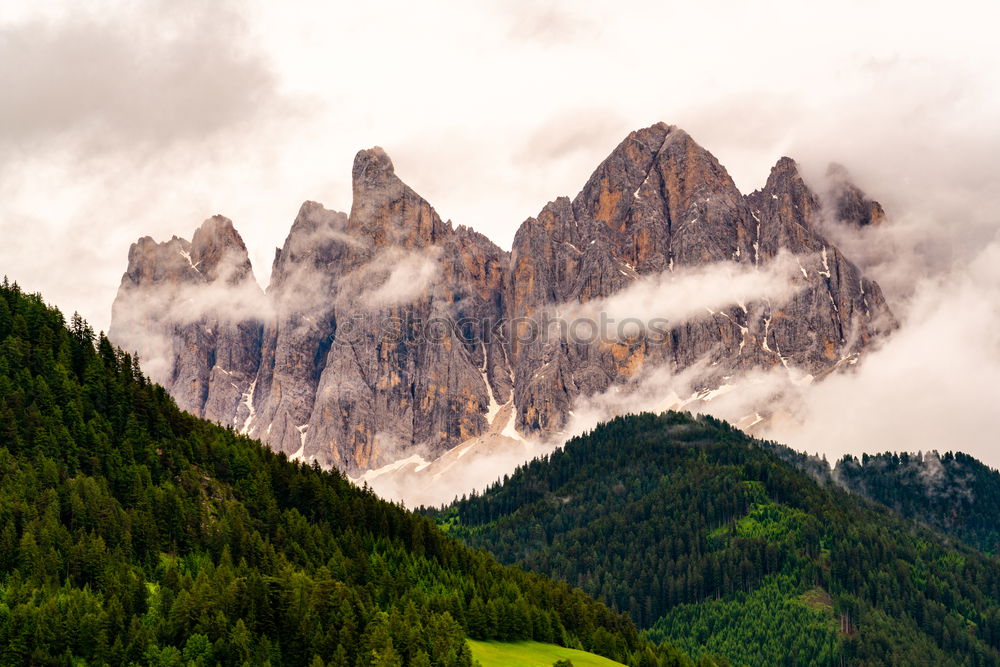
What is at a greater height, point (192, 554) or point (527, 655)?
point (192, 554)

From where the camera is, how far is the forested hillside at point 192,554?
4621 inches

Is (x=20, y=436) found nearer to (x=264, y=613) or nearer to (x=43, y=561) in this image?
(x=43, y=561)

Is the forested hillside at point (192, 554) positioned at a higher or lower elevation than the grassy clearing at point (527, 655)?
higher

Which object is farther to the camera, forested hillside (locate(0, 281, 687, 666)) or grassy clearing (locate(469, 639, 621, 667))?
grassy clearing (locate(469, 639, 621, 667))

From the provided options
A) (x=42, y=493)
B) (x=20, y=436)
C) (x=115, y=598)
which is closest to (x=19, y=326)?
(x=20, y=436)

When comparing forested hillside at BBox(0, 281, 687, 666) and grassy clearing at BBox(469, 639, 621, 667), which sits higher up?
forested hillside at BBox(0, 281, 687, 666)

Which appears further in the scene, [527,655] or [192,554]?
[527,655]

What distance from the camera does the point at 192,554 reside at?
145500 millimetres

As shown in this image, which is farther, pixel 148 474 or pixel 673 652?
pixel 673 652

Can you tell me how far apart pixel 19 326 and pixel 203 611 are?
73.6 meters

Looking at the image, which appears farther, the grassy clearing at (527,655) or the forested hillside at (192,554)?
the grassy clearing at (527,655)

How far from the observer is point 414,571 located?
555 ft

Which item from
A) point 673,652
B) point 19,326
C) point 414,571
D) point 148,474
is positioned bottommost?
point 673,652

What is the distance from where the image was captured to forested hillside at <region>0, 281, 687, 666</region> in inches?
4621
